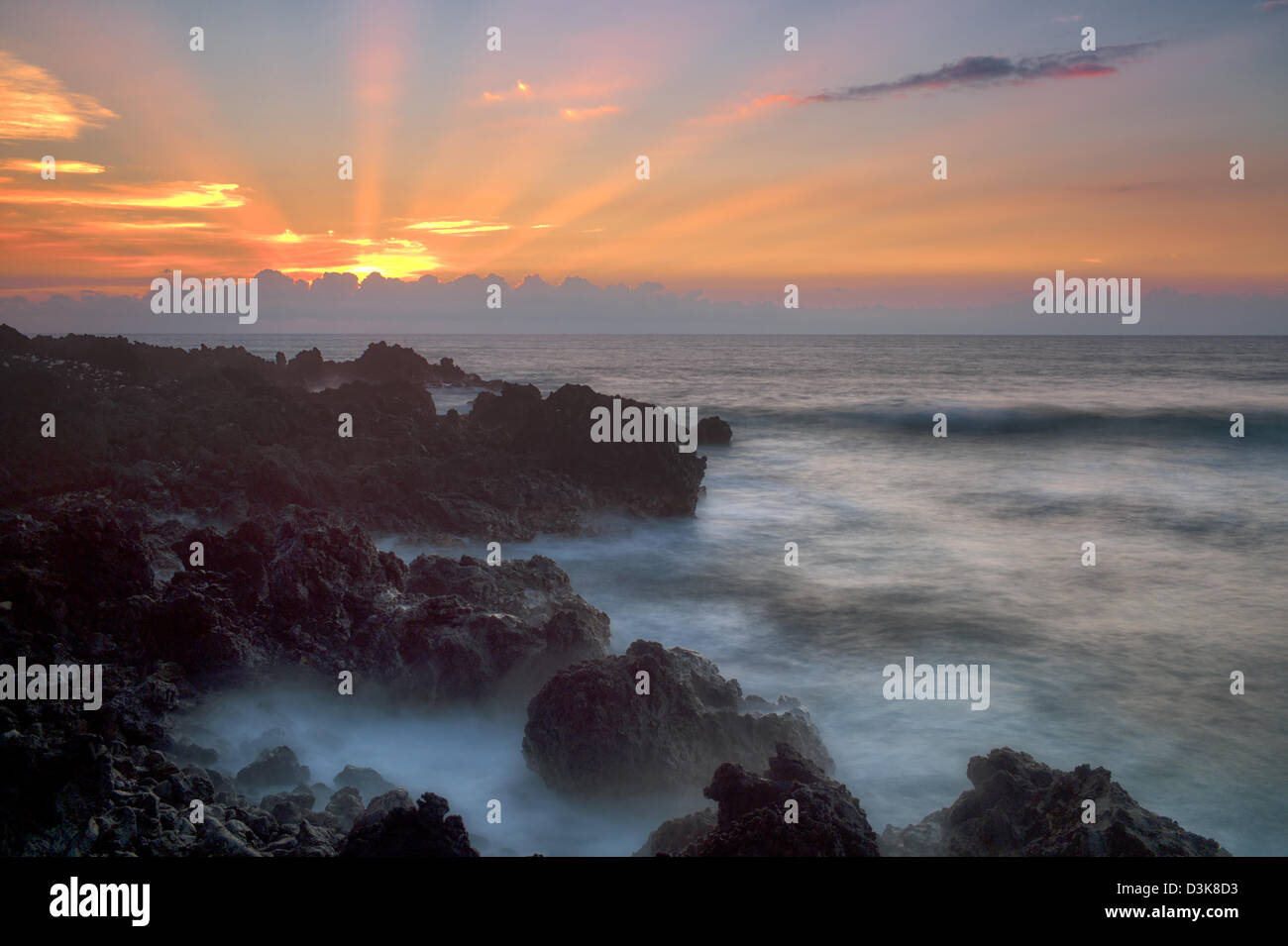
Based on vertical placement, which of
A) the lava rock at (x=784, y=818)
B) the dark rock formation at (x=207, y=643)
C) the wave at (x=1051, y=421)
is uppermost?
the wave at (x=1051, y=421)

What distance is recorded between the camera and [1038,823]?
21.7ft

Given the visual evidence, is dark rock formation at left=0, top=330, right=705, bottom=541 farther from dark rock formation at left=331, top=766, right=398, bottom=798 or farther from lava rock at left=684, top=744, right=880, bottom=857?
lava rock at left=684, top=744, right=880, bottom=857

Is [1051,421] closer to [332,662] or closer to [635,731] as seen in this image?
[635,731]

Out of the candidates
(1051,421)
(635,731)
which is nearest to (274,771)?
(635,731)

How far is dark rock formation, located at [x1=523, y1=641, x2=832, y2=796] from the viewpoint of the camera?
7.72 meters

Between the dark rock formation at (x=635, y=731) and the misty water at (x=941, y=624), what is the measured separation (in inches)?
10.7

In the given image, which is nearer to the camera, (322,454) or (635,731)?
(635,731)

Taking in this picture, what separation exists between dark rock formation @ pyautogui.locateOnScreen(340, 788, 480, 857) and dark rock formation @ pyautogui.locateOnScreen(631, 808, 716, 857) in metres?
1.77

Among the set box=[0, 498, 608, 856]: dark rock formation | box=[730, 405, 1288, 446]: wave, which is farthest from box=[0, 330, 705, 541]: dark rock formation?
box=[730, 405, 1288, 446]: wave

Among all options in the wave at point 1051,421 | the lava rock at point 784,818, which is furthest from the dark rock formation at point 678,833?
the wave at point 1051,421

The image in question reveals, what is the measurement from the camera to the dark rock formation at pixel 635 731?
304 inches

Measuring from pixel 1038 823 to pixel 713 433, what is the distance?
23.3 meters

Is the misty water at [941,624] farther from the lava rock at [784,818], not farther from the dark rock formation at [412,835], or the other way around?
the dark rock formation at [412,835]

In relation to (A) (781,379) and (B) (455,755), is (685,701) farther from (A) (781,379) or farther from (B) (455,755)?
(A) (781,379)
